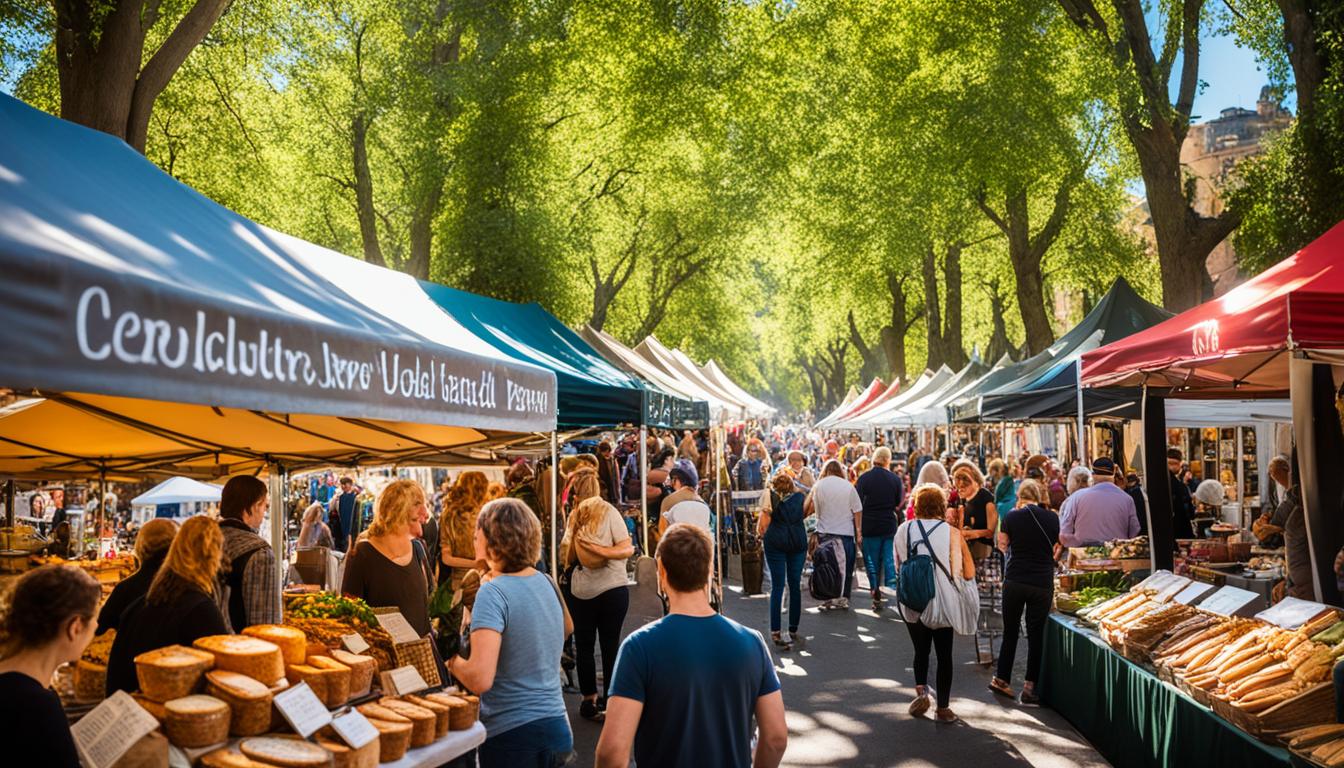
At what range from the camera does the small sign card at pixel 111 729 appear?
135 inches

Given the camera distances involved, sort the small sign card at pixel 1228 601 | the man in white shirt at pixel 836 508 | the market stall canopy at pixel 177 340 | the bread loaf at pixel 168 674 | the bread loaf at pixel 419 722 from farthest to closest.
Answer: the man in white shirt at pixel 836 508
the small sign card at pixel 1228 601
the bread loaf at pixel 419 722
the bread loaf at pixel 168 674
the market stall canopy at pixel 177 340

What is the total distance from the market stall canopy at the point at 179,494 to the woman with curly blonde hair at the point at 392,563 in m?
11.3

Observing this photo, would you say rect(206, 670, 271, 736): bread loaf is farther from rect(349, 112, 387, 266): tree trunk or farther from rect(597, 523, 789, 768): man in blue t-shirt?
rect(349, 112, 387, 266): tree trunk

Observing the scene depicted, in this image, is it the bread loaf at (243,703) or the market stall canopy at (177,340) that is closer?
the market stall canopy at (177,340)

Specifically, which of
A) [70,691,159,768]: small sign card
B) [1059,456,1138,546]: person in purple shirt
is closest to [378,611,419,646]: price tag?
[70,691,159,768]: small sign card

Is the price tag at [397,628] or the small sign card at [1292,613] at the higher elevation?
the price tag at [397,628]

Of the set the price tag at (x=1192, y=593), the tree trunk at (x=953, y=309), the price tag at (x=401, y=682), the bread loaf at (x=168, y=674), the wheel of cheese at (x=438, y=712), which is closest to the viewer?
the bread loaf at (x=168, y=674)

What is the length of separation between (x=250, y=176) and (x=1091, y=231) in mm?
23602

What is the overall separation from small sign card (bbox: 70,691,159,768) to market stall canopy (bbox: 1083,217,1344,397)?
18.6 ft

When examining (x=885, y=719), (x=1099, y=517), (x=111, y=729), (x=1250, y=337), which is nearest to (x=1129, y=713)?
(x=885, y=719)

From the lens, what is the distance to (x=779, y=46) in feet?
100

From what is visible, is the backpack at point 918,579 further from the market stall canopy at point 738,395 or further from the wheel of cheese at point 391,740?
the market stall canopy at point 738,395

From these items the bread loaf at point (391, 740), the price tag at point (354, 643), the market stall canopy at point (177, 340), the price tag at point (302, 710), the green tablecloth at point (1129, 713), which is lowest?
the green tablecloth at point (1129, 713)

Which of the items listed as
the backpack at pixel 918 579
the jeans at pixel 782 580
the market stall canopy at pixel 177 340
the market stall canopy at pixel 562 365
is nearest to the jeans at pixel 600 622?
the market stall canopy at pixel 562 365
